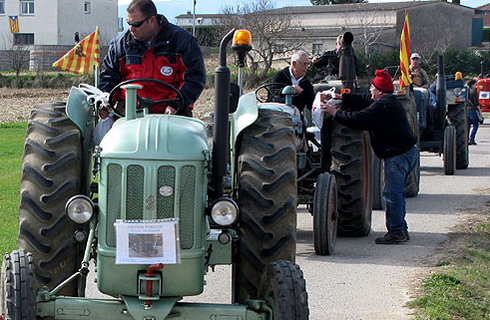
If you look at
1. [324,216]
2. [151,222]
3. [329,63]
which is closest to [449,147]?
[329,63]

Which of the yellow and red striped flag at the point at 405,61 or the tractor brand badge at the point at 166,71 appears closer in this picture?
the tractor brand badge at the point at 166,71

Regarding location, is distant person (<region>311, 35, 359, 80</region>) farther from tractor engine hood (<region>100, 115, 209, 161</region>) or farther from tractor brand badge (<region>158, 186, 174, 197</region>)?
tractor brand badge (<region>158, 186, 174, 197</region>)

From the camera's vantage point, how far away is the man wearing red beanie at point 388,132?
10.6 meters

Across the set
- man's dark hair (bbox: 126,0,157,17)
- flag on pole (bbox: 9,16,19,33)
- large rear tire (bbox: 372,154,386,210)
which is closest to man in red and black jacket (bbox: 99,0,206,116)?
man's dark hair (bbox: 126,0,157,17)

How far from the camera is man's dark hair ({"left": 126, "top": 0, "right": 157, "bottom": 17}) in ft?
24.3

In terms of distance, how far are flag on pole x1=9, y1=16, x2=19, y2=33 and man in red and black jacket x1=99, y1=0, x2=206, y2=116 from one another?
8130 centimetres

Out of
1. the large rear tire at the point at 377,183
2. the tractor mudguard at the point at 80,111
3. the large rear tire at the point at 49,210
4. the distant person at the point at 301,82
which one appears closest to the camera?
the large rear tire at the point at 49,210

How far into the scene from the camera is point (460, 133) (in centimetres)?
1881

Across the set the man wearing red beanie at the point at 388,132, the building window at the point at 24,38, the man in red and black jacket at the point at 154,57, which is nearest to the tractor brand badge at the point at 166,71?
the man in red and black jacket at the point at 154,57

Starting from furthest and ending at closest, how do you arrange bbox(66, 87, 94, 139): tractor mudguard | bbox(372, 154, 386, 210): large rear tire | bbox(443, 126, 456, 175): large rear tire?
bbox(443, 126, 456, 175): large rear tire < bbox(372, 154, 386, 210): large rear tire < bbox(66, 87, 94, 139): tractor mudguard

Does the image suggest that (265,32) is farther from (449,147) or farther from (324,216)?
(324,216)

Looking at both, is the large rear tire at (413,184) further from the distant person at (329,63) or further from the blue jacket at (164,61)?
the blue jacket at (164,61)

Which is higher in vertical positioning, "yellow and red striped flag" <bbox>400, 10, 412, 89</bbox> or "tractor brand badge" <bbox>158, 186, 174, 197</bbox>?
"yellow and red striped flag" <bbox>400, 10, 412, 89</bbox>

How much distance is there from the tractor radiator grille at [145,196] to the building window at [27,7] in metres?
84.0
